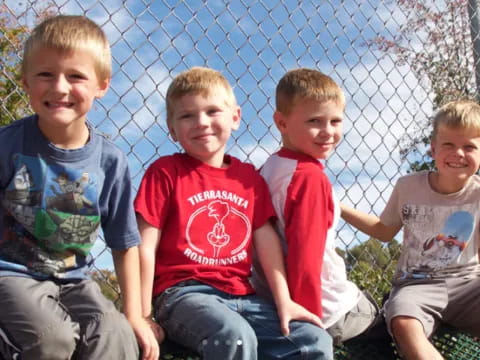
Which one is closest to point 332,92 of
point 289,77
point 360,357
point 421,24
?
point 289,77

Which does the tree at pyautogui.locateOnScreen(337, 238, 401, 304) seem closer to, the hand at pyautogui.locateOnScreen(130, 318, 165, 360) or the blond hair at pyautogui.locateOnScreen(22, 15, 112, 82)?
the hand at pyautogui.locateOnScreen(130, 318, 165, 360)

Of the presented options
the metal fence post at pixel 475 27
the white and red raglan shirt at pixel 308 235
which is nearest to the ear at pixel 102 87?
the white and red raglan shirt at pixel 308 235

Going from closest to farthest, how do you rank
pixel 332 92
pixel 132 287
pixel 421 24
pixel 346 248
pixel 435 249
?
pixel 132 287, pixel 332 92, pixel 435 249, pixel 346 248, pixel 421 24

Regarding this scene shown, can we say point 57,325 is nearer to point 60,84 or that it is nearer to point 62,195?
point 62,195

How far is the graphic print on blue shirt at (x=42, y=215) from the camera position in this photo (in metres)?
2.00

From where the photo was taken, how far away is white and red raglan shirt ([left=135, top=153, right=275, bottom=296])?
231cm

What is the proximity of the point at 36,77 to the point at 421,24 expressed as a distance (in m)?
3.42

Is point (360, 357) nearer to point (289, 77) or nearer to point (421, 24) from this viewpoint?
point (289, 77)

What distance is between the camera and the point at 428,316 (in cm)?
272

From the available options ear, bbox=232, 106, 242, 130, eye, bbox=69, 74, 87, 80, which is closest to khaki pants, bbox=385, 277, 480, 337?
ear, bbox=232, 106, 242, 130

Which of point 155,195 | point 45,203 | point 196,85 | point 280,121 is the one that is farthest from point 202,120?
point 45,203

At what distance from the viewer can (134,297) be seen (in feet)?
7.03

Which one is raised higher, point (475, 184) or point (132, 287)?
point (475, 184)

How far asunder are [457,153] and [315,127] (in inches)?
29.2
